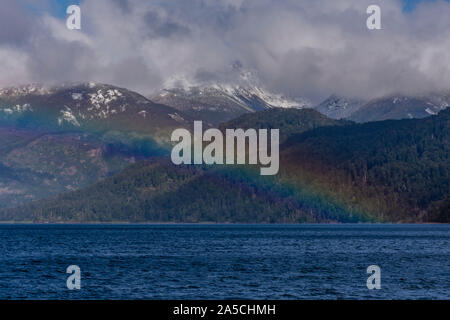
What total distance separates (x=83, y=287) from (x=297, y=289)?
1212 inches

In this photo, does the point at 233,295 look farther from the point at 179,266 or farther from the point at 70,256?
the point at 70,256

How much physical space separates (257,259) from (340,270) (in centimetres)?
3130

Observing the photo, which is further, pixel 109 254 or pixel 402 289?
pixel 109 254

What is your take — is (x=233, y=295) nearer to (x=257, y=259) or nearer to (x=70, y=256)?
(x=257, y=259)

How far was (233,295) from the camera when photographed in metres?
105

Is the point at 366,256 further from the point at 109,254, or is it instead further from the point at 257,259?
the point at 109,254
